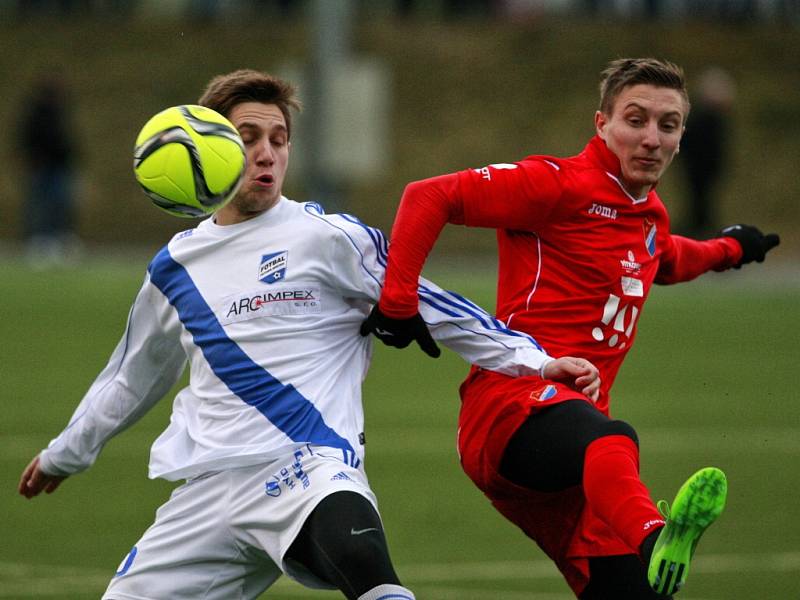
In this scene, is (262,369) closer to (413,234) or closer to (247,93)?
(413,234)

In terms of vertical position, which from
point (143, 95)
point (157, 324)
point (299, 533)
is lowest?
point (143, 95)

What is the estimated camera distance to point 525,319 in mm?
5723

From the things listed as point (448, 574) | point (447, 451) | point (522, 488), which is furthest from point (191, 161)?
point (447, 451)

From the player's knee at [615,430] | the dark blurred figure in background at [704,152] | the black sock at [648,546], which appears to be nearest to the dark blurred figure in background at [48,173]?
the dark blurred figure in background at [704,152]

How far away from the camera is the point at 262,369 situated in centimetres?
522

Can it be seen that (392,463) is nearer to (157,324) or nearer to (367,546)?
(157,324)

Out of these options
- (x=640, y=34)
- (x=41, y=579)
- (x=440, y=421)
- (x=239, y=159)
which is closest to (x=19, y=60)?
(x=640, y=34)

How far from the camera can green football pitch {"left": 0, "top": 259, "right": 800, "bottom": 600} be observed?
7727 millimetres

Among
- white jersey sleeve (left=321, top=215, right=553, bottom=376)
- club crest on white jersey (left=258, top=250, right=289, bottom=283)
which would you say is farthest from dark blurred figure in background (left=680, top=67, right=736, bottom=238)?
club crest on white jersey (left=258, top=250, right=289, bottom=283)

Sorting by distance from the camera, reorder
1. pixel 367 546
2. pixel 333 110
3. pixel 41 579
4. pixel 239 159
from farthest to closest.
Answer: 1. pixel 333 110
2. pixel 41 579
3. pixel 239 159
4. pixel 367 546

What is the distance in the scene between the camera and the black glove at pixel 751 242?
6562 millimetres

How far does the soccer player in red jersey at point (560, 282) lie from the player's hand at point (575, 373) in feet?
0.23

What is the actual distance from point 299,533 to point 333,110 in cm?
1793

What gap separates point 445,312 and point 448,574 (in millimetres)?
2534
